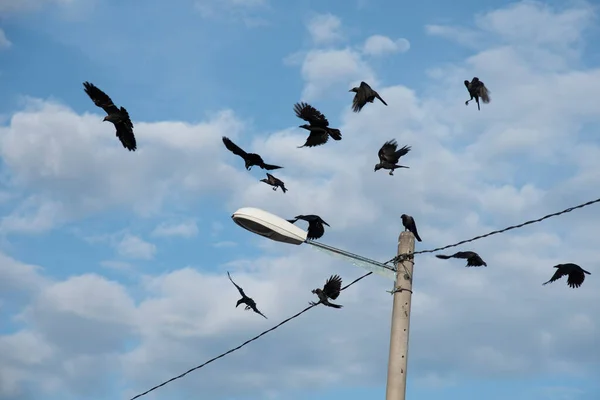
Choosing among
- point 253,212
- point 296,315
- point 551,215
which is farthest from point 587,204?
point 296,315

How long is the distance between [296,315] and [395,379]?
2876 mm

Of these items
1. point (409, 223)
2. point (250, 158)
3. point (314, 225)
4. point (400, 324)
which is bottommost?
point (400, 324)

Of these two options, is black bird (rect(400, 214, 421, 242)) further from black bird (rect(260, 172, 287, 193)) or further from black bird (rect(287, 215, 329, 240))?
black bird (rect(260, 172, 287, 193))

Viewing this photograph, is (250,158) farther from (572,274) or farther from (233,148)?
(572,274)

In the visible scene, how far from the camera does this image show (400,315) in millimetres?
8141

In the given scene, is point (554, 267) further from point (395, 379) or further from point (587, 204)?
point (395, 379)

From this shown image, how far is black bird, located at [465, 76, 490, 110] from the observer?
1341cm

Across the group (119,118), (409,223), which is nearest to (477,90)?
(409,223)

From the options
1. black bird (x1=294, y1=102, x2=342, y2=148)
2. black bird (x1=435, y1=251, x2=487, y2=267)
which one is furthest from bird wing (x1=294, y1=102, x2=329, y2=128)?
black bird (x1=435, y1=251, x2=487, y2=267)

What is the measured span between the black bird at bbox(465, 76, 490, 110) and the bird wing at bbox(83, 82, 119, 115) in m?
5.31

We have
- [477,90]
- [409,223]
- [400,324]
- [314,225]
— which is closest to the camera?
[400,324]

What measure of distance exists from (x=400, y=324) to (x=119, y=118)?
7.37m

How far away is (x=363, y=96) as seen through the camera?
13742 millimetres

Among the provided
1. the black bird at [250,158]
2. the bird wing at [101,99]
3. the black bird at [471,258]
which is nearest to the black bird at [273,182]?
the black bird at [250,158]
